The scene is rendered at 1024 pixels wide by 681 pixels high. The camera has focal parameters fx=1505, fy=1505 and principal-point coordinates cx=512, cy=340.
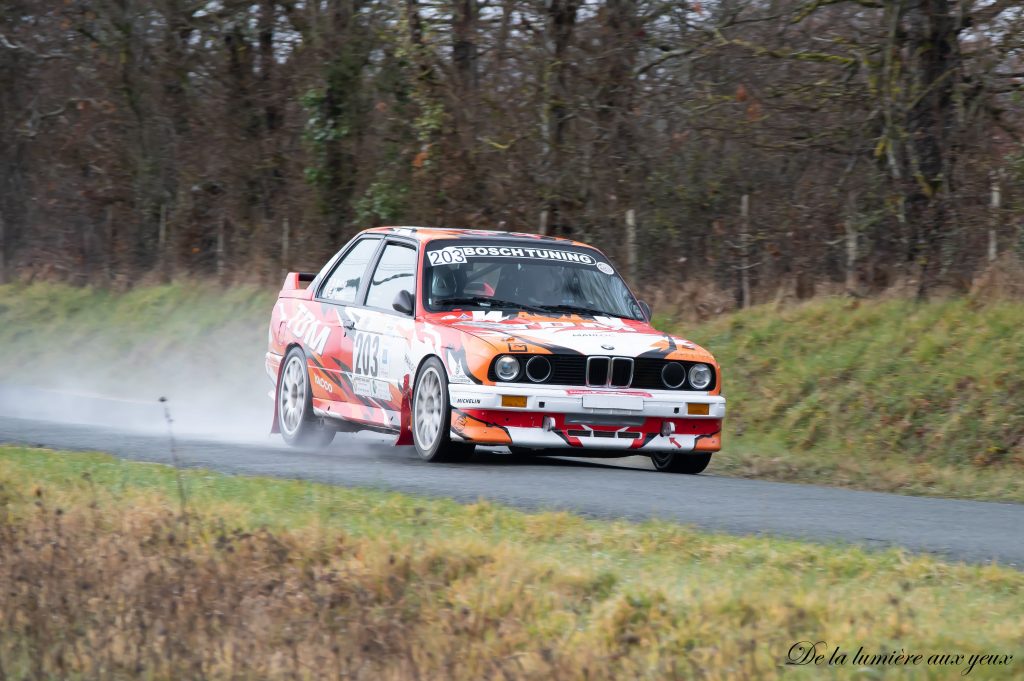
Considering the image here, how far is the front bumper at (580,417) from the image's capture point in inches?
412

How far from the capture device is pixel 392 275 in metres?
12.1

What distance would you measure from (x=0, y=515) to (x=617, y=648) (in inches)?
166

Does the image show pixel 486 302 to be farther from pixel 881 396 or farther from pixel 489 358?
pixel 881 396

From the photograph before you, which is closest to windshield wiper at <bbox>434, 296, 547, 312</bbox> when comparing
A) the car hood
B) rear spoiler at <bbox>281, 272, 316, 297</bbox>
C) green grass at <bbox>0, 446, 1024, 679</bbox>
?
the car hood

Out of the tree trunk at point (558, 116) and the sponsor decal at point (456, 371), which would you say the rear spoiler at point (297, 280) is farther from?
the tree trunk at point (558, 116)

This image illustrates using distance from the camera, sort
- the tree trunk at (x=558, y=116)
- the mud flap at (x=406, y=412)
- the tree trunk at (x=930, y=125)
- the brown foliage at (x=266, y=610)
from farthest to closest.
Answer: the tree trunk at (x=558, y=116), the tree trunk at (x=930, y=125), the mud flap at (x=406, y=412), the brown foliage at (x=266, y=610)

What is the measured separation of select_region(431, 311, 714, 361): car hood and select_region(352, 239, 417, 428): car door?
42 cm

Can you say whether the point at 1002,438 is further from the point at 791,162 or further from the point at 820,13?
the point at 820,13

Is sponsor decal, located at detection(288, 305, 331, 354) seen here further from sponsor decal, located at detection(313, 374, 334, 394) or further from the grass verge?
the grass verge

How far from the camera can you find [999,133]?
58.2ft

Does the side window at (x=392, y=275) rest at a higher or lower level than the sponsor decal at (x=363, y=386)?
higher

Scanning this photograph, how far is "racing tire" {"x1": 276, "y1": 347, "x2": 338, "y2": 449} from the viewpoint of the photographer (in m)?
12.7

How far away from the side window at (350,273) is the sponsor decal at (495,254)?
96cm

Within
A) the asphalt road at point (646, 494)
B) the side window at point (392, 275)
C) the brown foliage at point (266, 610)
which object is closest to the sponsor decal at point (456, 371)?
the asphalt road at point (646, 494)
